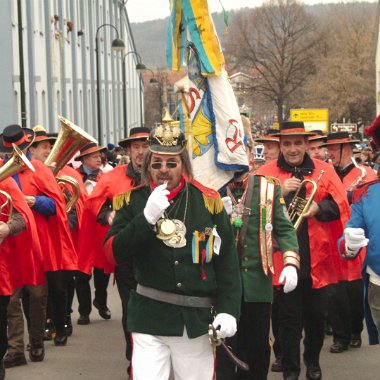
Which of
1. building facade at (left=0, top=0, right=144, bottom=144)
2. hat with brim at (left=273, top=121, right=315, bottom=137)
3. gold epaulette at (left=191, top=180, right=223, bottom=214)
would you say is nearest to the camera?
gold epaulette at (left=191, top=180, right=223, bottom=214)

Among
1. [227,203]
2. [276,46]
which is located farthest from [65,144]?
[276,46]

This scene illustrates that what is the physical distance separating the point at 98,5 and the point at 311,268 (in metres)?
42.3

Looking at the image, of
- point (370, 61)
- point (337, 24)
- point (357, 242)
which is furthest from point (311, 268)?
point (337, 24)

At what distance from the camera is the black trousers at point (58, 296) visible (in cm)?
977

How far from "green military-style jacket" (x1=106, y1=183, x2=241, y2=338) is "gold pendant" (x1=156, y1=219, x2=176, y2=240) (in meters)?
0.04

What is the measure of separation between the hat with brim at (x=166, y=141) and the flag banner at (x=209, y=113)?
134cm

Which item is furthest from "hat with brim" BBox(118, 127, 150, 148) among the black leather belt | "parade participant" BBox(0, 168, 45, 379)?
the black leather belt

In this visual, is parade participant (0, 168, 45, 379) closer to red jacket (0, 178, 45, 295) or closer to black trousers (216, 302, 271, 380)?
red jacket (0, 178, 45, 295)

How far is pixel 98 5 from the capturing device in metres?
49.1

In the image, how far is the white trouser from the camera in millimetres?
5469

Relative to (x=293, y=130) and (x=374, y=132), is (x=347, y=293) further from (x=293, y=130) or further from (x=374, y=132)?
(x=374, y=132)

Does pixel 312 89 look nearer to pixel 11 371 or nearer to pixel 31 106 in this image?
pixel 31 106

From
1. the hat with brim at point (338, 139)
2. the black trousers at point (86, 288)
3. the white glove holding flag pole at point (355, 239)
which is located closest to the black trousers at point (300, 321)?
the white glove holding flag pole at point (355, 239)

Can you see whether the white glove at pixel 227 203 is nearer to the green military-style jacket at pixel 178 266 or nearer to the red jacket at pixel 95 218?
the green military-style jacket at pixel 178 266
